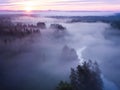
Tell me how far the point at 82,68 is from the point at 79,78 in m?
1.77

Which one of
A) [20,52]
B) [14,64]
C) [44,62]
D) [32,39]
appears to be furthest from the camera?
[32,39]

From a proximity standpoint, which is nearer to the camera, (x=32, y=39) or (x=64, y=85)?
(x=64, y=85)

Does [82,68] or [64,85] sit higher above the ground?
[82,68]

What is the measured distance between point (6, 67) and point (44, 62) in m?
15.6

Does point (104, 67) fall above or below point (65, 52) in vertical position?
below

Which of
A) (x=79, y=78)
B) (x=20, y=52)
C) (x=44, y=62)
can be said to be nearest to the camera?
(x=79, y=78)

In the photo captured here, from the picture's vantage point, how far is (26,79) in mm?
71125

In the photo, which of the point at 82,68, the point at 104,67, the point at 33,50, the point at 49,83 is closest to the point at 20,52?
the point at 33,50

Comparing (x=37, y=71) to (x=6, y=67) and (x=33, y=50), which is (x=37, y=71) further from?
(x=33, y=50)

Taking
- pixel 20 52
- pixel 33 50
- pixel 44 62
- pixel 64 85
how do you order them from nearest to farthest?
pixel 64 85 → pixel 44 62 → pixel 20 52 → pixel 33 50

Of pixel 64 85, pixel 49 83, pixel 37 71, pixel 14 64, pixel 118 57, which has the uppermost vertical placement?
pixel 118 57

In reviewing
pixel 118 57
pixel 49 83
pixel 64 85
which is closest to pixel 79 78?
pixel 64 85

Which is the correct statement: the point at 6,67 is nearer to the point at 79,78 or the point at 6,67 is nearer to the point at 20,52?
the point at 20,52

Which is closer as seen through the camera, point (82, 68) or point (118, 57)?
point (82, 68)
